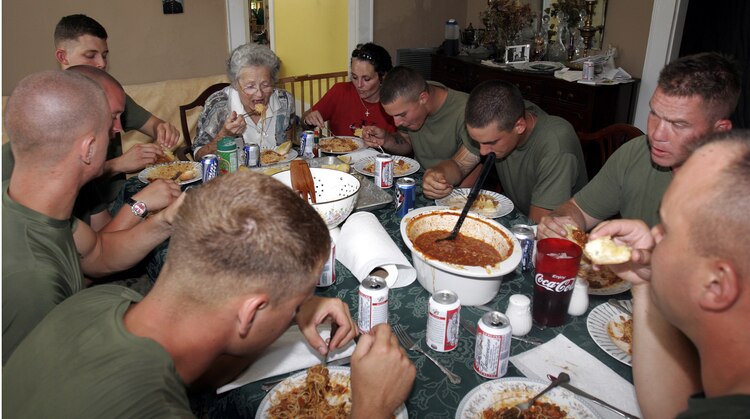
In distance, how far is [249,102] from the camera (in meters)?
3.57

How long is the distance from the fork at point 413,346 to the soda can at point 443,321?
4 centimetres

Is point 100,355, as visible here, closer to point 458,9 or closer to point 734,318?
point 734,318

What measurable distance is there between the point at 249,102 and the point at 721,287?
3.20 m

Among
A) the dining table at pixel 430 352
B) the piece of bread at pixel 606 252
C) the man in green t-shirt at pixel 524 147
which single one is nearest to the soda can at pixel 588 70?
the man in green t-shirt at pixel 524 147

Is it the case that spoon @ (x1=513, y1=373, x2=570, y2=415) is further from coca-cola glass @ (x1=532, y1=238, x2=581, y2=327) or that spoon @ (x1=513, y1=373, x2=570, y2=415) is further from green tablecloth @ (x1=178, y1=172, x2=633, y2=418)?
coca-cola glass @ (x1=532, y1=238, x2=581, y2=327)

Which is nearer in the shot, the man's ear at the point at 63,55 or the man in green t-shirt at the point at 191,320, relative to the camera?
the man in green t-shirt at the point at 191,320

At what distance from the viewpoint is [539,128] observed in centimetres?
272

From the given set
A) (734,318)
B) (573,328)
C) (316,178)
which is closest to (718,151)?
(734,318)

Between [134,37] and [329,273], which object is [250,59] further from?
[329,273]

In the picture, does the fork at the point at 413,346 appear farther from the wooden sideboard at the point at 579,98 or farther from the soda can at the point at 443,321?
the wooden sideboard at the point at 579,98

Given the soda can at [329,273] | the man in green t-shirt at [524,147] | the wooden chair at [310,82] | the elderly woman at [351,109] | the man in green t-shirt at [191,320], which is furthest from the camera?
the wooden chair at [310,82]

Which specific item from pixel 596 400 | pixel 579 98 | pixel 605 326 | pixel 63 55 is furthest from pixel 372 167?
pixel 579 98

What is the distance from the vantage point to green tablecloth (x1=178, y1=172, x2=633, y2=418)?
125cm

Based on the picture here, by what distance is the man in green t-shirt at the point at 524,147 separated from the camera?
2.50 metres
